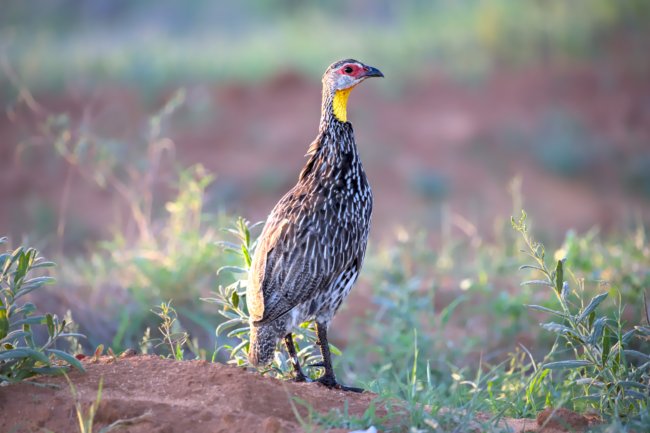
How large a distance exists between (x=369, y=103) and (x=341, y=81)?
11060mm

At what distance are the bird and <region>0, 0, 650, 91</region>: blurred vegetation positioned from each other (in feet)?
36.2

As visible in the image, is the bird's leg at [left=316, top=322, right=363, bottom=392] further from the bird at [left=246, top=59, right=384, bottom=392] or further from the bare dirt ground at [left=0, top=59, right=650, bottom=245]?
the bare dirt ground at [left=0, top=59, right=650, bottom=245]

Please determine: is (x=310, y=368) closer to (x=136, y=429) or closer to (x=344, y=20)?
(x=136, y=429)

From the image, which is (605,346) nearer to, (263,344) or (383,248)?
(263,344)

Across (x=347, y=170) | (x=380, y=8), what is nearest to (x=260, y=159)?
(x=380, y=8)

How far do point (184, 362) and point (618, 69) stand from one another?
1387 cm

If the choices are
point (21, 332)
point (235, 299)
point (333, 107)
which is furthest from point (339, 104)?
point (21, 332)

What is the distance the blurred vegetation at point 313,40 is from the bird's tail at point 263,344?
11.8 meters

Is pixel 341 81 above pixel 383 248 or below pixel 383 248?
above

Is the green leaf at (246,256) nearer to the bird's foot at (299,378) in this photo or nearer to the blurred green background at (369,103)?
the bird's foot at (299,378)

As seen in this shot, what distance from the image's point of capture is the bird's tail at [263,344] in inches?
174

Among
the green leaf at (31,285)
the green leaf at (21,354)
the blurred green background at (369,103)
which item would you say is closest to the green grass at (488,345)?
the green leaf at (31,285)

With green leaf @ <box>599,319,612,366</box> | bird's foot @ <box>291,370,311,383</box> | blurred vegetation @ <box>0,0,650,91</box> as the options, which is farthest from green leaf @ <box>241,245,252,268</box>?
blurred vegetation @ <box>0,0,650,91</box>

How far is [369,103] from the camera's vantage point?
16219mm
